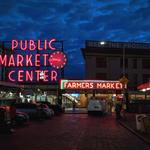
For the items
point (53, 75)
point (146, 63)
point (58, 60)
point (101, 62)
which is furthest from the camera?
point (146, 63)

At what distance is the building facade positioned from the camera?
8781 cm

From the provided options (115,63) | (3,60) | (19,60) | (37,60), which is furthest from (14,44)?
(115,63)

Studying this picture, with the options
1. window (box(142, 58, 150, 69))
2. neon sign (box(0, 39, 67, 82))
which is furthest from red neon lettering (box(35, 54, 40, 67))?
window (box(142, 58, 150, 69))

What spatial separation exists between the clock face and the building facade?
56.1 ft

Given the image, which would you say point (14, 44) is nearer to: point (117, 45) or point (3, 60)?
point (3, 60)

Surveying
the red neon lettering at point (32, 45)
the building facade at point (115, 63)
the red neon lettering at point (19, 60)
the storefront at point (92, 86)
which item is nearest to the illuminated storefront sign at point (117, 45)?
the building facade at point (115, 63)

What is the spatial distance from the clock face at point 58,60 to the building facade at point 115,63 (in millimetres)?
17109

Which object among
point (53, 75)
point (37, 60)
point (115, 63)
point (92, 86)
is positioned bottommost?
point (92, 86)

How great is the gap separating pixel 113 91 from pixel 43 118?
30469 millimetres

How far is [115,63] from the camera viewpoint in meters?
88.4

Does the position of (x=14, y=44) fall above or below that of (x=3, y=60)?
above

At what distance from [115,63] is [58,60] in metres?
19.9

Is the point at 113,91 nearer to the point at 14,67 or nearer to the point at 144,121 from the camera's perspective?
the point at 14,67

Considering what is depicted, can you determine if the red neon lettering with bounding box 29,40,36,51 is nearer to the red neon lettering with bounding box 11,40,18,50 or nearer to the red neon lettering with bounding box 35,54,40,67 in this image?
the red neon lettering with bounding box 35,54,40,67
